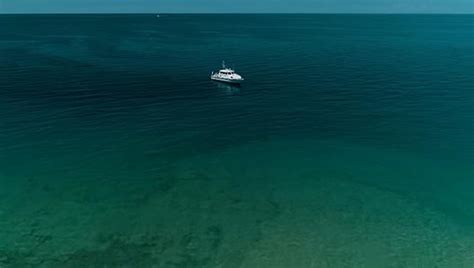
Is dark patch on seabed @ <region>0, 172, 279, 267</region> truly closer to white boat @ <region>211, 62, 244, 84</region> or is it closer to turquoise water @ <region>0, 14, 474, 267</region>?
turquoise water @ <region>0, 14, 474, 267</region>

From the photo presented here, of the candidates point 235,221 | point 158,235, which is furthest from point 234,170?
point 158,235

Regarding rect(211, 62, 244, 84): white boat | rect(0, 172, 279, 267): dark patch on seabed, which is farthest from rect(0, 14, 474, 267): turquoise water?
rect(211, 62, 244, 84): white boat

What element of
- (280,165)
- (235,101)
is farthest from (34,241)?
(235,101)

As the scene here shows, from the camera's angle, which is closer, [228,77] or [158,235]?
[158,235]

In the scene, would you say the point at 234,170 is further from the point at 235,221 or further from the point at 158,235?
the point at 158,235

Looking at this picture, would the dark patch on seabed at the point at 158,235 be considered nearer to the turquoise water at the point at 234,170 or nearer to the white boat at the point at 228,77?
the turquoise water at the point at 234,170
